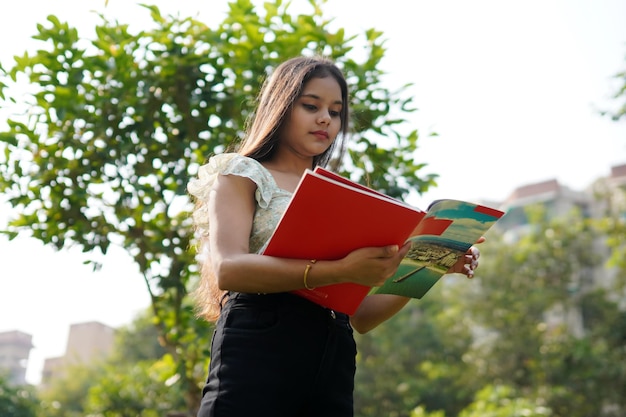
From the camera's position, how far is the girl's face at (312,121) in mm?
1657

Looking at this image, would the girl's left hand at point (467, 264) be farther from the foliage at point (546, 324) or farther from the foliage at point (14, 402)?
the foliage at point (546, 324)

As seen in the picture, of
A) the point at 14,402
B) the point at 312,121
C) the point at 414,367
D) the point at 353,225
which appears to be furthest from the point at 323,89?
the point at 414,367

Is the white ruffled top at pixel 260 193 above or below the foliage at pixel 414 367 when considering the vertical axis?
above

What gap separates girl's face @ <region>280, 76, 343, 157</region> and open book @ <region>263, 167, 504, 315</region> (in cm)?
33

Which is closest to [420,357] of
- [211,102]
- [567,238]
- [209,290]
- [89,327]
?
[567,238]

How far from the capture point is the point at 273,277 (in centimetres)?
137

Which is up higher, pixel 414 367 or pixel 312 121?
pixel 312 121

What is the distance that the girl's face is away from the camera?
1.66 m

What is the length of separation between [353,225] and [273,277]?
0.57ft

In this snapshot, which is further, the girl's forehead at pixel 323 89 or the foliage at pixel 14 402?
the foliage at pixel 14 402

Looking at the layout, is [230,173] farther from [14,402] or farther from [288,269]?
[14,402]

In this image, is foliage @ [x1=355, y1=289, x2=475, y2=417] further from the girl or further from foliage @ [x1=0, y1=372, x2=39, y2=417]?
the girl

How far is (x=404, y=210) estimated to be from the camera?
132cm

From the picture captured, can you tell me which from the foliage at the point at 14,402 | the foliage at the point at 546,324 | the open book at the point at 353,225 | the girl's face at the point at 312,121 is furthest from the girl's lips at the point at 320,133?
the foliage at the point at 546,324
